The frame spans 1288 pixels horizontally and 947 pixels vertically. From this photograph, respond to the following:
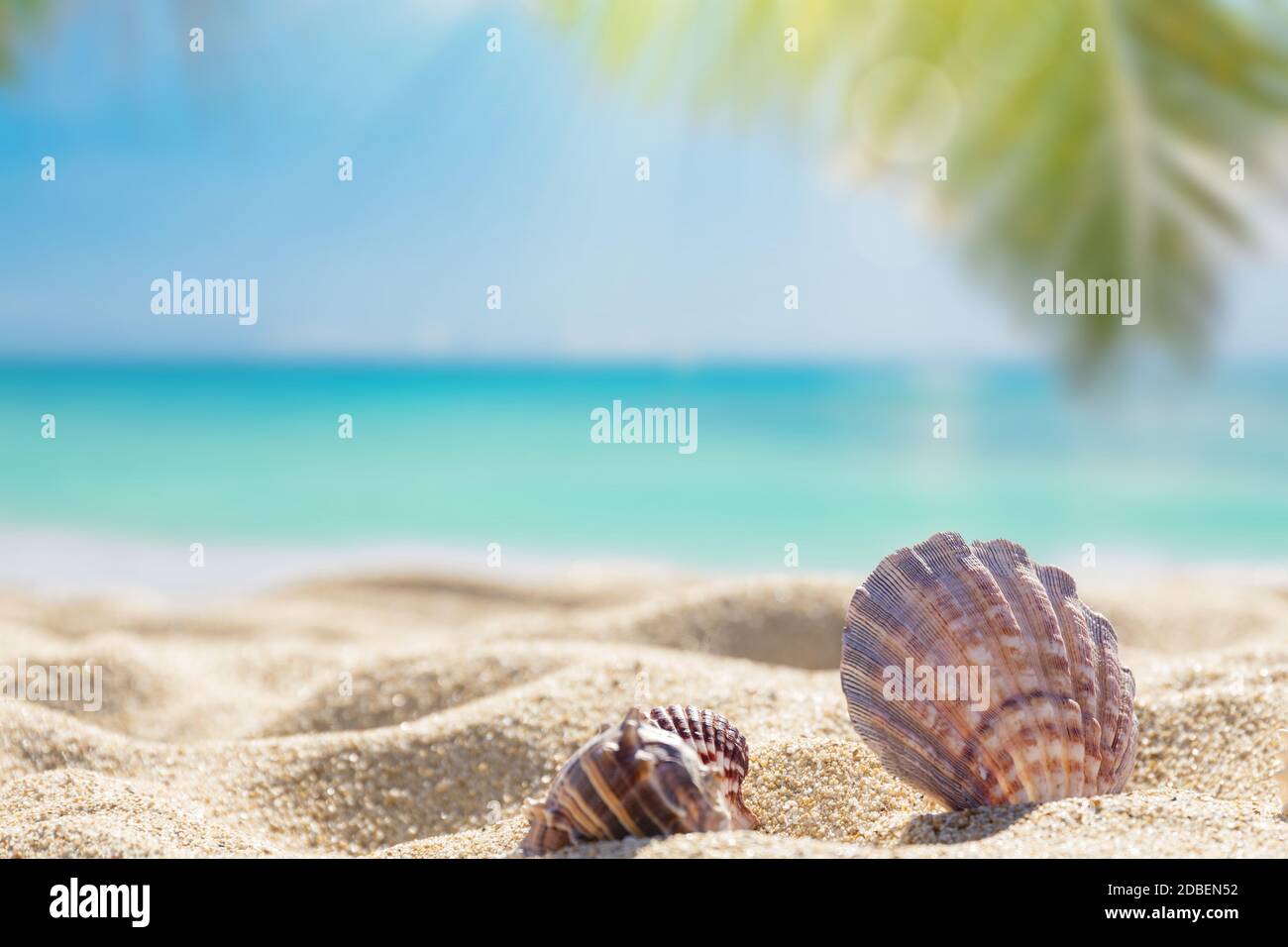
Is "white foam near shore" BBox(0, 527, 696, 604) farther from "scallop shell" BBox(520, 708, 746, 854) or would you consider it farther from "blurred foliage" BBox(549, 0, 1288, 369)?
"blurred foliage" BBox(549, 0, 1288, 369)

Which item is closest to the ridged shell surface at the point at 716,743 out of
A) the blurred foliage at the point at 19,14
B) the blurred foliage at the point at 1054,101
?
the blurred foliage at the point at 1054,101

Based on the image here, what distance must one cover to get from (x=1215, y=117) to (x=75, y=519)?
12797 millimetres

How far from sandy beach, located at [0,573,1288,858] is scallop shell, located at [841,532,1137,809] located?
68 millimetres

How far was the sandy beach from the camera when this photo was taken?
1.67 meters

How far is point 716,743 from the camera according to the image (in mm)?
1769

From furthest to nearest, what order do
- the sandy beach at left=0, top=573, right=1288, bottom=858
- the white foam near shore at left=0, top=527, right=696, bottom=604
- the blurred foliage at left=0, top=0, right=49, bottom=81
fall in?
the white foam near shore at left=0, top=527, right=696, bottom=604, the sandy beach at left=0, top=573, right=1288, bottom=858, the blurred foliage at left=0, top=0, right=49, bottom=81

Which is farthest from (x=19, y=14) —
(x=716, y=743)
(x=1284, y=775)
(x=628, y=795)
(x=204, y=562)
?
(x=204, y=562)

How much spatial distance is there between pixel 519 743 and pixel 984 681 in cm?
109

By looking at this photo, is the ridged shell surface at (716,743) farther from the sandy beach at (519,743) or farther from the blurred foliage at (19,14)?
the blurred foliage at (19,14)

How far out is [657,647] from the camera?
11.7 ft

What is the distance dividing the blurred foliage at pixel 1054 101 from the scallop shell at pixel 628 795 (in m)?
0.80

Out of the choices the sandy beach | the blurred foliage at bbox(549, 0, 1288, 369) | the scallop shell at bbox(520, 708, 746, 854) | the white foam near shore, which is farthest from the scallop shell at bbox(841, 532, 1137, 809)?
the white foam near shore
